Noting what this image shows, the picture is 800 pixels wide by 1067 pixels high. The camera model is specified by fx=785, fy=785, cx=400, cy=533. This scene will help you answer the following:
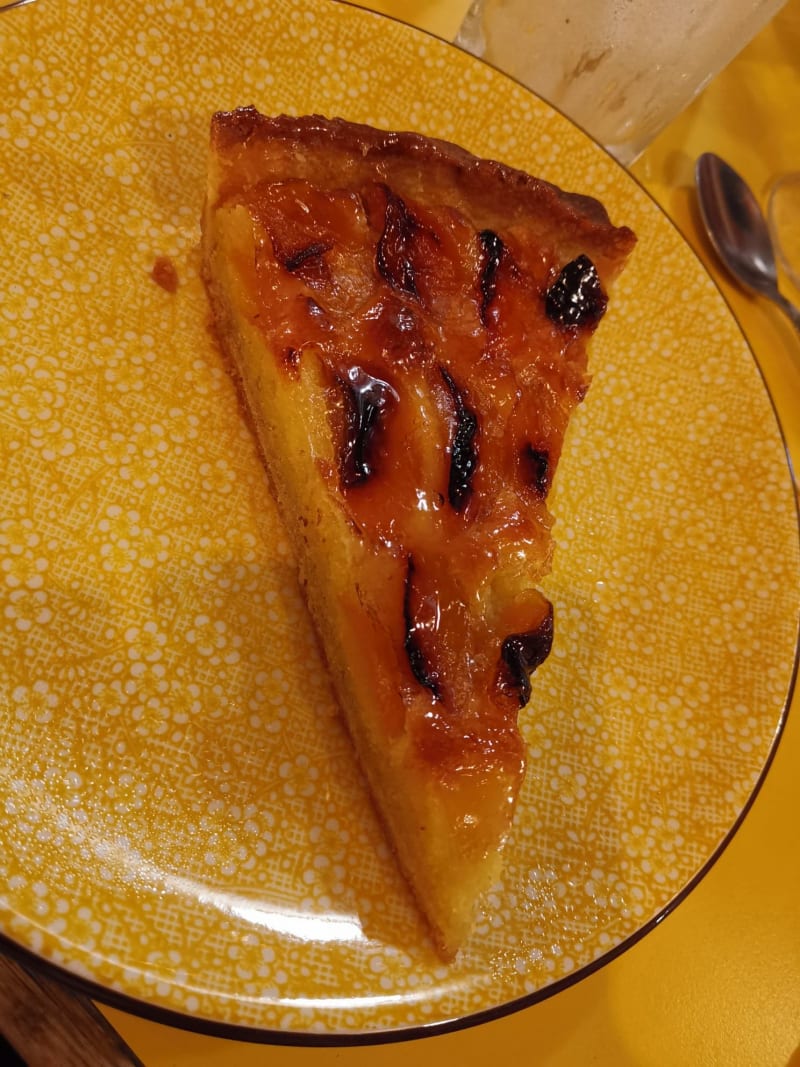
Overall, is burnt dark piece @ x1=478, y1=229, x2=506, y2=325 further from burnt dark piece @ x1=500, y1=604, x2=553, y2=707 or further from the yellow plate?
burnt dark piece @ x1=500, y1=604, x2=553, y2=707

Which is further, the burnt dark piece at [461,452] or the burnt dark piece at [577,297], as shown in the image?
the burnt dark piece at [577,297]

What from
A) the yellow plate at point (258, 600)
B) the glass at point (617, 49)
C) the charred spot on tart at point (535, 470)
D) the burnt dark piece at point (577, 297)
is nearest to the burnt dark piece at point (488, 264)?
the burnt dark piece at point (577, 297)

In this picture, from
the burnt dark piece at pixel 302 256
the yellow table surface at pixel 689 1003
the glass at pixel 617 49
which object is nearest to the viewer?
the yellow table surface at pixel 689 1003

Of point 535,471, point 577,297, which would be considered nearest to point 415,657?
point 535,471

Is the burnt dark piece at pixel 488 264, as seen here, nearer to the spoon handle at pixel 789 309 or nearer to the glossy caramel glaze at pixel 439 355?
the glossy caramel glaze at pixel 439 355

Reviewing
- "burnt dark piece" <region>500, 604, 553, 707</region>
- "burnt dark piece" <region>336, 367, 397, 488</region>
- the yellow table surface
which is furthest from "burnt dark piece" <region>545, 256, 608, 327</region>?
the yellow table surface

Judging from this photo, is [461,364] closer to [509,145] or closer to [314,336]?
[314,336]
